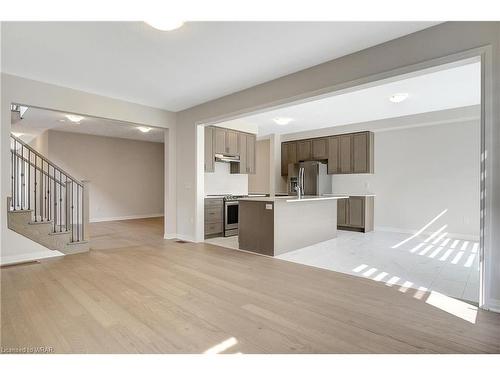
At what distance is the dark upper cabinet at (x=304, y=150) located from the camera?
8.08 meters

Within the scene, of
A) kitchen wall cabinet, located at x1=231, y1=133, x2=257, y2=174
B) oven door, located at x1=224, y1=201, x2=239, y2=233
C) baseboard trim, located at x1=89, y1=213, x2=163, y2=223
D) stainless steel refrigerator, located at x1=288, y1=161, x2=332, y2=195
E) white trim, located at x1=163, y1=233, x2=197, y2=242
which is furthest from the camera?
baseboard trim, located at x1=89, y1=213, x2=163, y2=223

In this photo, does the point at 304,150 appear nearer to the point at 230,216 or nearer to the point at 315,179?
the point at 315,179

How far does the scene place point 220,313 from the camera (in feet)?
7.92

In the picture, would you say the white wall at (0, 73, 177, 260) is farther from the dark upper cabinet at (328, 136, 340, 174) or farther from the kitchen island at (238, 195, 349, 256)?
the dark upper cabinet at (328, 136, 340, 174)

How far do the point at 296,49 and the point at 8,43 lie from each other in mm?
3260

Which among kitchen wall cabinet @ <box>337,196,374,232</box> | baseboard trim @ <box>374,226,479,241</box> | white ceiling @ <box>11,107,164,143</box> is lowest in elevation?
baseboard trim @ <box>374,226,479,241</box>

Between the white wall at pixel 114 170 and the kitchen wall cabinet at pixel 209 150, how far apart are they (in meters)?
4.35

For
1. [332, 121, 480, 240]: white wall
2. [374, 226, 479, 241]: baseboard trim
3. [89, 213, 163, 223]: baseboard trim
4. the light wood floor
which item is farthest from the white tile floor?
[89, 213, 163, 223]: baseboard trim

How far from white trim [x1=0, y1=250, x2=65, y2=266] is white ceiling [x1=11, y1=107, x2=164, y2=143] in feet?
9.30

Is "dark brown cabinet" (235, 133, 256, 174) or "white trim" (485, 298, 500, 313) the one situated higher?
"dark brown cabinet" (235, 133, 256, 174)

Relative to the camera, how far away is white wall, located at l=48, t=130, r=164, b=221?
8.19 metres

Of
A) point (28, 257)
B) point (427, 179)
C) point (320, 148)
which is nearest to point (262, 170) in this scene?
point (320, 148)
